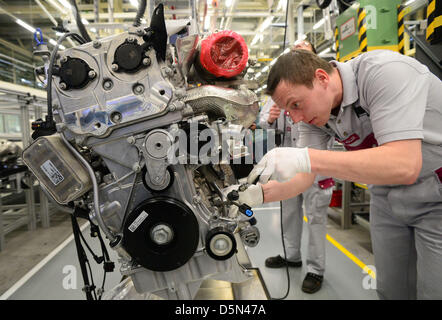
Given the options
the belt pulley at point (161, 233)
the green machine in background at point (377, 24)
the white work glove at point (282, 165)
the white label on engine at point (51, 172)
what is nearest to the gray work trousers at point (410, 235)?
the white work glove at point (282, 165)

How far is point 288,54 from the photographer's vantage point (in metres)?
1.15

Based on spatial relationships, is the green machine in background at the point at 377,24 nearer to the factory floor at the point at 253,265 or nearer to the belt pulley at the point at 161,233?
the factory floor at the point at 253,265

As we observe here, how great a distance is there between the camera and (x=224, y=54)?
3.46 feet

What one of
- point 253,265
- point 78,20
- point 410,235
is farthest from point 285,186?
point 253,265

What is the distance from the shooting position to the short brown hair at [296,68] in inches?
43.9

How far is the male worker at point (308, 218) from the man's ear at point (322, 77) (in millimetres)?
1146

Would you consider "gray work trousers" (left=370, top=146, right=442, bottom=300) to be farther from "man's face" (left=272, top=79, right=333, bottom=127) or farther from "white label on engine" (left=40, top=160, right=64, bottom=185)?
"white label on engine" (left=40, top=160, right=64, bottom=185)

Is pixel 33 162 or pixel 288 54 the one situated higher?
pixel 288 54

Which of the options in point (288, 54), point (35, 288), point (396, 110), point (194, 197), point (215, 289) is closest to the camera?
point (396, 110)

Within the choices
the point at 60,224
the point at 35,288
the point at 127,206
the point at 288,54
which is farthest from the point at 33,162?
the point at 60,224

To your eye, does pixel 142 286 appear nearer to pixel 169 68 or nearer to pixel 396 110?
pixel 169 68

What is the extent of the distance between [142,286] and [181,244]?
0.28 meters

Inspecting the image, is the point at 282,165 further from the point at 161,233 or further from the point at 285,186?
the point at 161,233

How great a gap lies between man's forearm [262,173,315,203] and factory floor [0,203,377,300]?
0.59 metres
